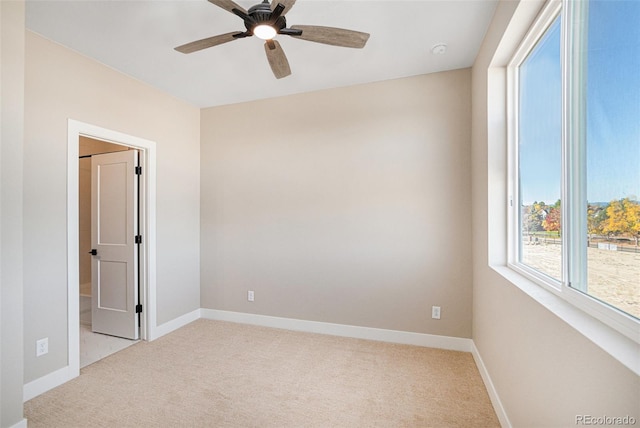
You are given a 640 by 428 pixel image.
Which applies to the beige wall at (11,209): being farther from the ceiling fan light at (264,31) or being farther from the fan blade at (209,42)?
the ceiling fan light at (264,31)

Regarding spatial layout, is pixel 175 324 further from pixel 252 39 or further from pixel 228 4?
pixel 228 4

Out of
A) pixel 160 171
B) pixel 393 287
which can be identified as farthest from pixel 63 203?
pixel 393 287

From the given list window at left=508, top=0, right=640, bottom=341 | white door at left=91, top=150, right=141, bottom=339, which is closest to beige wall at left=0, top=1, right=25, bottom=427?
white door at left=91, top=150, right=141, bottom=339

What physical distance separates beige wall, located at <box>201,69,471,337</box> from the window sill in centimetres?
140

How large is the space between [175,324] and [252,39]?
3.16 metres

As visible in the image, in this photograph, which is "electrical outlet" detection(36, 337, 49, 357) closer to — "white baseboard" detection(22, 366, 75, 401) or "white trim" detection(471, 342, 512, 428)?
"white baseboard" detection(22, 366, 75, 401)

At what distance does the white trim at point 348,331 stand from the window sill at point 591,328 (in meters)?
1.54

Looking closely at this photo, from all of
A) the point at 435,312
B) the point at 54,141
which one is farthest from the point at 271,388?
the point at 54,141

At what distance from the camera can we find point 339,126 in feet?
10.6

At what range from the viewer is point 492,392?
2.03 meters

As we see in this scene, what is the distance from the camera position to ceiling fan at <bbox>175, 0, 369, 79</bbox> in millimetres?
1507

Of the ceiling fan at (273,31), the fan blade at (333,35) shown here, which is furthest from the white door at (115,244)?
the fan blade at (333,35)

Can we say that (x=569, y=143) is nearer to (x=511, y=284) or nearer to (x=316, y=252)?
(x=511, y=284)

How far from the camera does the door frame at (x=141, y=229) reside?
2412mm
